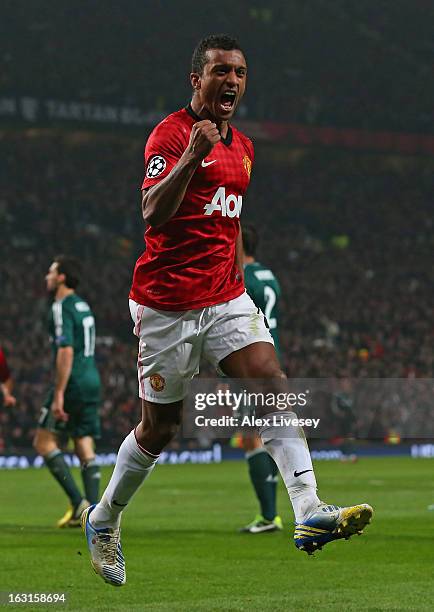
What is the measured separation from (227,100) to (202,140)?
44 cm

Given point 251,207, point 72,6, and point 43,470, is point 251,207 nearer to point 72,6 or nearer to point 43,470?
point 72,6

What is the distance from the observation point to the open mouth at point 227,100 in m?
5.04

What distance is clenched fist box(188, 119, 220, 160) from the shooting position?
15.5 ft

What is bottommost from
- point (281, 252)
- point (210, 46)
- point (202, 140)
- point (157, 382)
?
point (281, 252)

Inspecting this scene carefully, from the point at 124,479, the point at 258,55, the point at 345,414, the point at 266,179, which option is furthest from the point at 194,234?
the point at 266,179

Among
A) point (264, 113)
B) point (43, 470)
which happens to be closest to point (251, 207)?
point (264, 113)

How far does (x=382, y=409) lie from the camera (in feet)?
93.9

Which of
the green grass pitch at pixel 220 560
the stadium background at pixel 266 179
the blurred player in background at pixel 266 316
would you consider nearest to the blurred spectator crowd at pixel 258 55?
the stadium background at pixel 266 179

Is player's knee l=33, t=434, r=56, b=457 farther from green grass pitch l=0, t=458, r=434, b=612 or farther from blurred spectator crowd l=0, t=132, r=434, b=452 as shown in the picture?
blurred spectator crowd l=0, t=132, r=434, b=452

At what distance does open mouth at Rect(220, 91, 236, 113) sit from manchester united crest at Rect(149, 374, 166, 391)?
124cm

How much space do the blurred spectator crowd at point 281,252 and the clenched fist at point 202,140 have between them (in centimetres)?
1915

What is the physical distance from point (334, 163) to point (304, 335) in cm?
992

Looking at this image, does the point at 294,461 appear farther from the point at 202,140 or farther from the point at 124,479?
the point at 202,140

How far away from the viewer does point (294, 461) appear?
4.92 m
